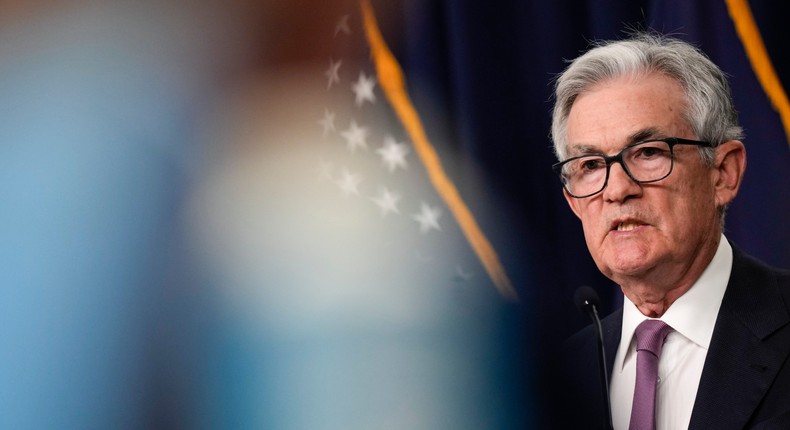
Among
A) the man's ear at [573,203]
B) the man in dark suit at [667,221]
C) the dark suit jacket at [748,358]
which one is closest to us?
the dark suit jacket at [748,358]

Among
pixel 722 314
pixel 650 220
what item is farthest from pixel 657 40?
pixel 722 314

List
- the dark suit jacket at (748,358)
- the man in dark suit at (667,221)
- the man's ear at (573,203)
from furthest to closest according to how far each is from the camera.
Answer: the man's ear at (573,203), the man in dark suit at (667,221), the dark suit jacket at (748,358)

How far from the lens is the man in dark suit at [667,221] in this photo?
113cm

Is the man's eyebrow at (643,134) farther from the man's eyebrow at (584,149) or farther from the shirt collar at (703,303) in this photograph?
the shirt collar at (703,303)

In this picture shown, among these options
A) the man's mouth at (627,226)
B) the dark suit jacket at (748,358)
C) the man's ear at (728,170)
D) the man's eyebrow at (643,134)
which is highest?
the man's eyebrow at (643,134)

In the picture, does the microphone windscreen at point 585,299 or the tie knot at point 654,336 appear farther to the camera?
the tie knot at point 654,336

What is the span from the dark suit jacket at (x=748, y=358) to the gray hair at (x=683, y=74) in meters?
0.20

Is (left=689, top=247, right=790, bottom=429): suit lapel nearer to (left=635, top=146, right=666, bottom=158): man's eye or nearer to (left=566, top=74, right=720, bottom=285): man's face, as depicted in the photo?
(left=566, top=74, right=720, bottom=285): man's face

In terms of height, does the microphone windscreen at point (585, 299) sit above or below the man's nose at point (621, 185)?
→ below

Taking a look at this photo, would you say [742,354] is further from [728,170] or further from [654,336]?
[728,170]

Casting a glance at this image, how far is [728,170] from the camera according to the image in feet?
3.96

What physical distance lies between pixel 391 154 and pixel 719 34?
2.02ft

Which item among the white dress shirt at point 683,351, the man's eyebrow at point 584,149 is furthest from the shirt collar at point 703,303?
the man's eyebrow at point 584,149

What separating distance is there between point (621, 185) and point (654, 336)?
0.24m
